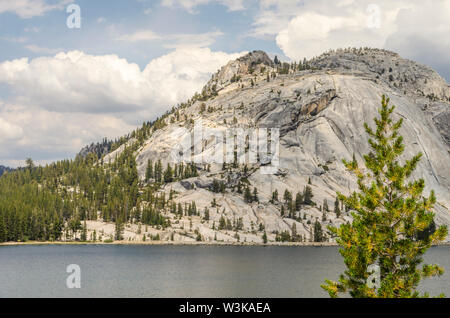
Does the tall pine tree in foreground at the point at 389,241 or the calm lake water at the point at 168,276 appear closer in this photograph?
the tall pine tree in foreground at the point at 389,241

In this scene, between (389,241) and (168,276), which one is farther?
(168,276)

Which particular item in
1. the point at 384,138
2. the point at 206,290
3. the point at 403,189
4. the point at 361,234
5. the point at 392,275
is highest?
the point at 384,138

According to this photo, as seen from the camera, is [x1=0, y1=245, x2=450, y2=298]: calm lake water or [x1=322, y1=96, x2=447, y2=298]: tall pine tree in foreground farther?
[x1=0, y1=245, x2=450, y2=298]: calm lake water

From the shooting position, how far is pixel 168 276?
105m

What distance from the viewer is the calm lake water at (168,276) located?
8469 centimetres

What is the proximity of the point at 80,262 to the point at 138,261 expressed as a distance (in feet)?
53.7

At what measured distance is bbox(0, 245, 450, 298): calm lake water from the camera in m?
84.7

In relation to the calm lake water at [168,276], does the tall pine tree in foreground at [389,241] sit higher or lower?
higher

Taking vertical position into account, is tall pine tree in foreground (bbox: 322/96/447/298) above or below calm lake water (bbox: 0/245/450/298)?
above

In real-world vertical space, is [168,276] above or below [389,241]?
below
